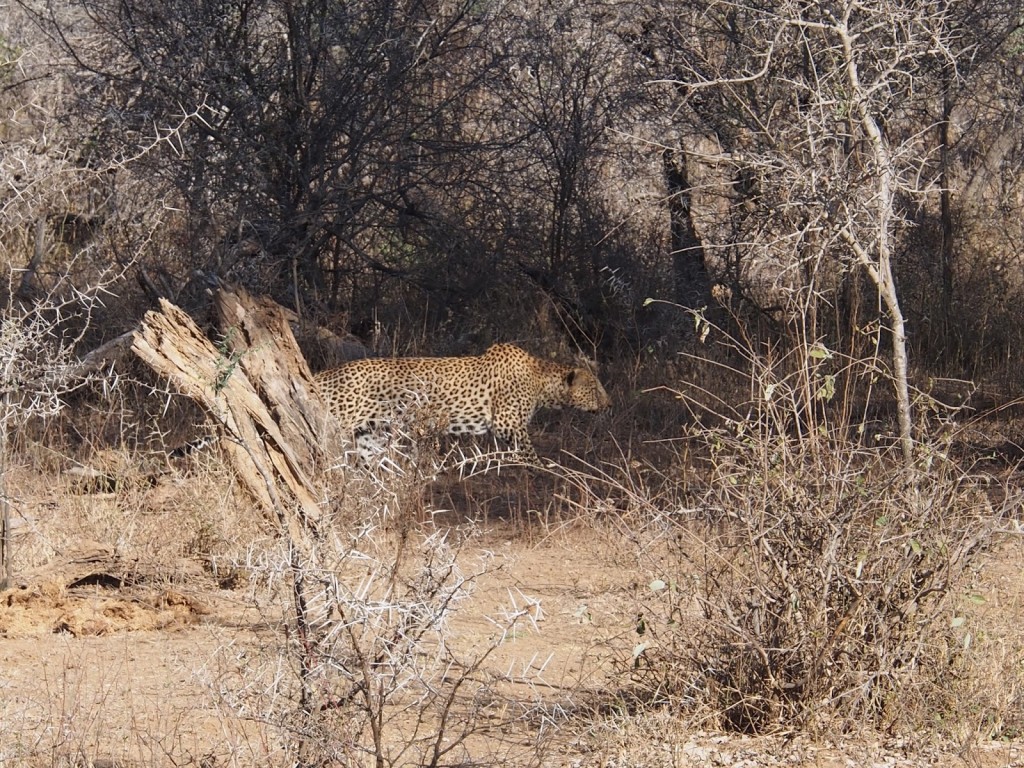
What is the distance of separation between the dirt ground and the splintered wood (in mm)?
392

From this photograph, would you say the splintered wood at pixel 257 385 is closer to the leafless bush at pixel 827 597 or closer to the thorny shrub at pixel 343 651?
the thorny shrub at pixel 343 651

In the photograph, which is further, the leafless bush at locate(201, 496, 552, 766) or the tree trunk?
the tree trunk

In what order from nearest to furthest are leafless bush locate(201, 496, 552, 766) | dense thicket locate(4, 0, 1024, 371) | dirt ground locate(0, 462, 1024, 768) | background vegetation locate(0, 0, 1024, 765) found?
1. leafless bush locate(201, 496, 552, 766)
2. dirt ground locate(0, 462, 1024, 768)
3. background vegetation locate(0, 0, 1024, 765)
4. dense thicket locate(4, 0, 1024, 371)

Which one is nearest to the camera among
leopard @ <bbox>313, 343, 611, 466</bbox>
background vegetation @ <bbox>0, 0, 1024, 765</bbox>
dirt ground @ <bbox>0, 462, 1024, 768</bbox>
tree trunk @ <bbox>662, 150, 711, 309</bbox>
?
dirt ground @ <bbox>0, 462, 1024, 768</bbox>

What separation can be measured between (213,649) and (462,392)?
4547mm

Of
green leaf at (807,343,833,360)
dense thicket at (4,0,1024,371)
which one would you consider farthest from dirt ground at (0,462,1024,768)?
dense thicket at (4,0,1024,371)

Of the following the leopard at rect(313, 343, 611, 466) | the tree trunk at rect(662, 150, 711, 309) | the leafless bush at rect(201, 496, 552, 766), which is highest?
the tree trunk at rect(662, 150, 711, 309)

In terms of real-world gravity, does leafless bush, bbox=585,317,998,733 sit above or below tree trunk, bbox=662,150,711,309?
below

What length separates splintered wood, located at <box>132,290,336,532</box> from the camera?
6.42 meters

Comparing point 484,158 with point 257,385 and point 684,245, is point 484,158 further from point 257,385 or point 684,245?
point 257,385

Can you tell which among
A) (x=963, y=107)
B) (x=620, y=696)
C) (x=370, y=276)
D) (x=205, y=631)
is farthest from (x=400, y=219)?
(x=620, y=696)

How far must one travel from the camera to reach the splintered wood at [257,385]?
6418mm

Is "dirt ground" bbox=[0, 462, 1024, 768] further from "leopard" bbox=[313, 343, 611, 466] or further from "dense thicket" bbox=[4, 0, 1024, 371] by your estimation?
"dense thicket" bbox=[4, 0, 1024, 371]

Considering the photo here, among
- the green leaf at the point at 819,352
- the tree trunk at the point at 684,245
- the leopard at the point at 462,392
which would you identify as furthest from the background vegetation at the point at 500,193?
the green leaf at the point at 819,352
